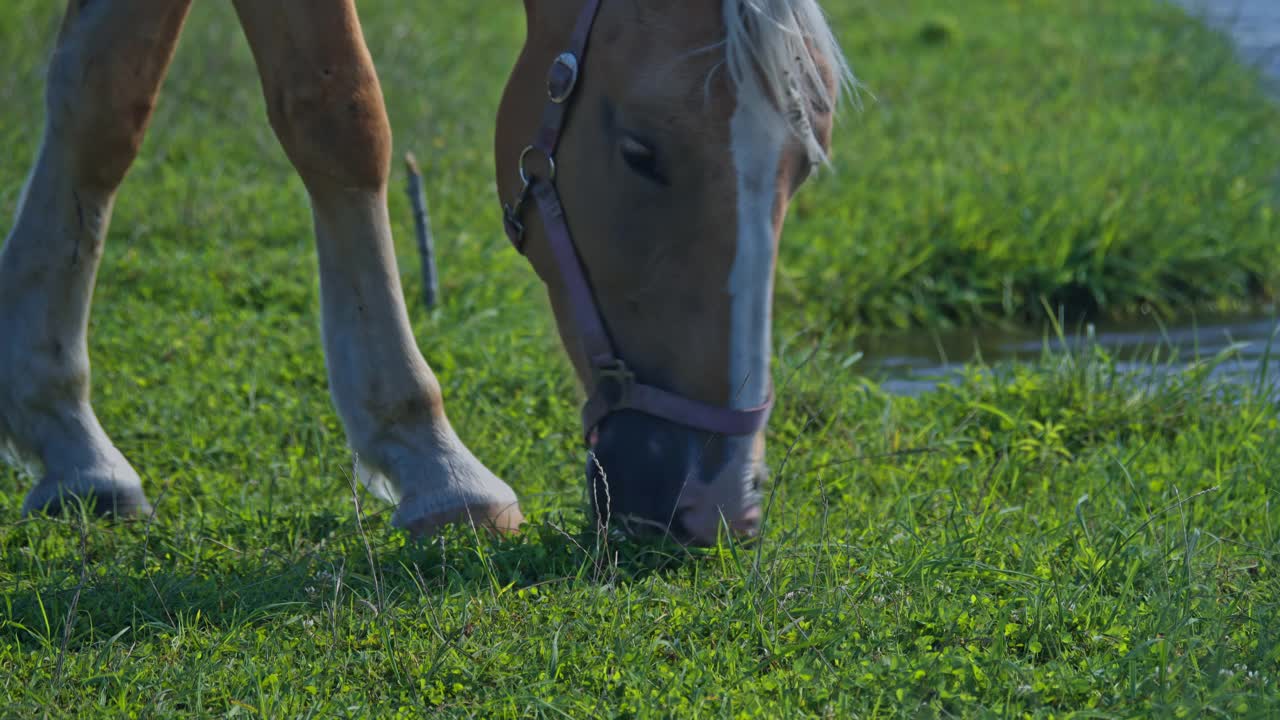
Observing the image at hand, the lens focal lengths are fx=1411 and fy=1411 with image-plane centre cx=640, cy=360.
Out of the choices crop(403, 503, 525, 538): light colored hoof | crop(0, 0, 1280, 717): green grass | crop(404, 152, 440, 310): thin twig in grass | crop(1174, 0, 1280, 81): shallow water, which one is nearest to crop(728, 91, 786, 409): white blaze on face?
crop(0, 0, 1280, 717): green grass

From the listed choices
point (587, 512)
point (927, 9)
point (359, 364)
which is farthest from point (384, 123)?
point (927, 9)

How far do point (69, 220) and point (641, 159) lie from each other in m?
1.60

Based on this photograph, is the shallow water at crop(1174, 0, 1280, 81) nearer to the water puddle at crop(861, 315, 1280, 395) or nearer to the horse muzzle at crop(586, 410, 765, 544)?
the water puddle at crop(861, 315, 1280, 395)

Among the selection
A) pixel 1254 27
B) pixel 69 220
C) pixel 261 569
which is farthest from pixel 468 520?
pixel 1254 27

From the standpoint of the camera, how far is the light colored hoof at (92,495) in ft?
10.1

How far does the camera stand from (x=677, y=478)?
2422 mm

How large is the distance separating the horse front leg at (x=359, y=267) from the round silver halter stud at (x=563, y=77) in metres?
0.60

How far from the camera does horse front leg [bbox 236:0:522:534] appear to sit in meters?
2.84

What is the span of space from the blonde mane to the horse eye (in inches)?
7.4

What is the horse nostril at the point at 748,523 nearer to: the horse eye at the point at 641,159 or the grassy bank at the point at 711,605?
the grassy bank at the point at 711,605

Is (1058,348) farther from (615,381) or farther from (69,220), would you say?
(69,220)

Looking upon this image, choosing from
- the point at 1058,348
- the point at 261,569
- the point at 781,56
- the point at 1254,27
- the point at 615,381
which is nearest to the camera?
the point at 781,56

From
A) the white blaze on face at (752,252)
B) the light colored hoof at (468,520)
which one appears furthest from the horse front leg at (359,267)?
the white blaze on face at (752,252)

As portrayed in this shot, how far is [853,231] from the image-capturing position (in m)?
5.38
